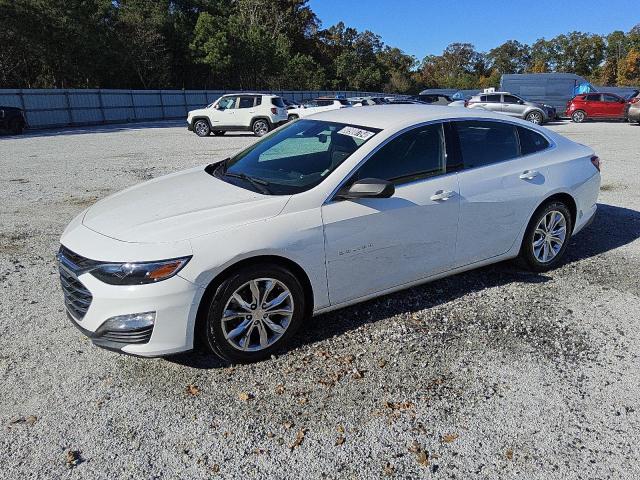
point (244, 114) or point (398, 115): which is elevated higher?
point (398, 115)

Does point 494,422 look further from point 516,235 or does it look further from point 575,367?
point 516,235

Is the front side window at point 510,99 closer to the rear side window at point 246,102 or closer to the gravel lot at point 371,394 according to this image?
the rear side window at point 246,102

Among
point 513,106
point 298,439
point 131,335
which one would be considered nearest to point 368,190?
Result: point 298,439

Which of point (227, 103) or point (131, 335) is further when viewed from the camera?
point (227, 103)

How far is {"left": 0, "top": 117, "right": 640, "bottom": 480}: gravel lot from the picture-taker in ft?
8.13

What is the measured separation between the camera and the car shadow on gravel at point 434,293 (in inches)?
142

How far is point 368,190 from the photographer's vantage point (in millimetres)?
3381

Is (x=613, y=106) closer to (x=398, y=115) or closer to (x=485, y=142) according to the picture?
(x=485, y=142)

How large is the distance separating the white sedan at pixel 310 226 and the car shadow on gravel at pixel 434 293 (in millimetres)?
172

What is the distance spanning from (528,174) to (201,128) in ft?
59.6

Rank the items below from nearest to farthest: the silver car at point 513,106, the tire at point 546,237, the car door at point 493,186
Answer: the car door at point 493,186, the tire at point 546,237, the silver car at point 513,106

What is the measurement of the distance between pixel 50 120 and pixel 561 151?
28.7 metres

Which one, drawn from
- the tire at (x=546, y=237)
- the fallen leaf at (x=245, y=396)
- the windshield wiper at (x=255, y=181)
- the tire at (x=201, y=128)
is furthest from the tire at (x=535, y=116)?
the fallen leaf at (x=245, y=396)

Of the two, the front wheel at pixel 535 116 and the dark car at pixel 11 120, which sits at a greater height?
the dark car at pixel 11 120
